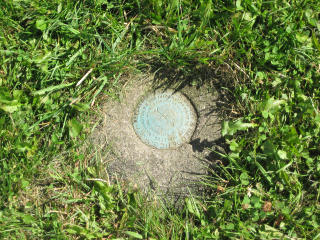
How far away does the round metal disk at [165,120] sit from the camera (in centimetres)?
259

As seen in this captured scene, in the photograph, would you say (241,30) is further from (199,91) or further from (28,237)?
(28,237)

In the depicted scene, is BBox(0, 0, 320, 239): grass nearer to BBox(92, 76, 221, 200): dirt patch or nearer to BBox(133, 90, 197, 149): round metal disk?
BBox(92, 76, 221, 200): dirt patch

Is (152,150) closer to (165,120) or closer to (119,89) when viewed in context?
(165,120)

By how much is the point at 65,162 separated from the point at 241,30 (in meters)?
1.66

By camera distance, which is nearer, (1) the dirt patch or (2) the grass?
(2) the grass

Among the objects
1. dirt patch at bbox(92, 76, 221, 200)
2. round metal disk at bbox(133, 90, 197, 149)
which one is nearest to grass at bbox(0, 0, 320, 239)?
dirt patch at bbox(92, 76, 221, 200)

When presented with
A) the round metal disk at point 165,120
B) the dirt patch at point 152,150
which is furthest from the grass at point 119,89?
the round metal disk at point 165,120

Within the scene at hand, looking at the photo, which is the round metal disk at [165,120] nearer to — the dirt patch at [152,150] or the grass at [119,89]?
the dirt patch at [152,150]

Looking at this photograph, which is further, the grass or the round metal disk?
the round metal disk

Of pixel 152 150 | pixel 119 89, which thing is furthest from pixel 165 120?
pixel 119 89

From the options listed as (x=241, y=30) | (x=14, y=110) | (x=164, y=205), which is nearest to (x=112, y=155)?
(x=164, y=205)

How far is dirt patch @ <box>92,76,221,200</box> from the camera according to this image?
254cm

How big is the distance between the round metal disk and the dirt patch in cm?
4

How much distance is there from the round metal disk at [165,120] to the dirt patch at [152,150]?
0.04 m
